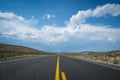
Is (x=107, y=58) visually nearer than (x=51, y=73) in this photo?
No

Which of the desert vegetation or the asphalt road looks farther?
the desert vegetation

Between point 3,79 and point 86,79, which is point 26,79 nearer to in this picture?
point 3,79

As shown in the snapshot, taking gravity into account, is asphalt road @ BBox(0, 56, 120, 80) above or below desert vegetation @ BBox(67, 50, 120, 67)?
below

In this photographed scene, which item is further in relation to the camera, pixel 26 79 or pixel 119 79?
pixel 119 79

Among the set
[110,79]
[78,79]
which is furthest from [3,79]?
[110,79]

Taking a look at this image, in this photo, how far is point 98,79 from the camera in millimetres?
6566

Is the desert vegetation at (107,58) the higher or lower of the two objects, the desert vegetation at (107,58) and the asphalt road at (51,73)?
the higher

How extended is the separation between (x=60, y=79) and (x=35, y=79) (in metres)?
1.01

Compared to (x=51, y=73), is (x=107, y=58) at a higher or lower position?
higher

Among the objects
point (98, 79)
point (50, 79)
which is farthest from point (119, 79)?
point (50, 79)

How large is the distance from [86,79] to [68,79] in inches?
30.3

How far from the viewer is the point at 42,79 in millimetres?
6301

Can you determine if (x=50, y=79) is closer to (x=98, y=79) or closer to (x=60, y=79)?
(x=60, y=79)

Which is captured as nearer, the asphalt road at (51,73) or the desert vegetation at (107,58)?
the asphalt road at (51,73)
